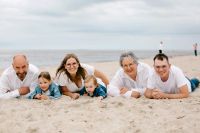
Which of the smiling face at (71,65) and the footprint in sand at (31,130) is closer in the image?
the footprint in sand at (31,130)

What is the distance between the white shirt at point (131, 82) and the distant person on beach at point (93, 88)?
21 centimetres

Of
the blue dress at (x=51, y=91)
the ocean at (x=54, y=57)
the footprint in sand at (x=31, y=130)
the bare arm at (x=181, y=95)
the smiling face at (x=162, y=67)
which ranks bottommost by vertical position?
the ocean at (x=54, y=57)

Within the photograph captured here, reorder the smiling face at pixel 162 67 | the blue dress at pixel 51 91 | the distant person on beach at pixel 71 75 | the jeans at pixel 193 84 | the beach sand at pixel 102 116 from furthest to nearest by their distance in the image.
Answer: the jeans at pixel 193 84, the blue dress at pixel 51 91, the distant person on beach at pixel 71 75, the smiling face at pixel 162 67, the beach sand at pixel 102 116

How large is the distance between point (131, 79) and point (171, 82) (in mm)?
806

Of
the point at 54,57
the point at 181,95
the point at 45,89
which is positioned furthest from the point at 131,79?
the point at 54,57

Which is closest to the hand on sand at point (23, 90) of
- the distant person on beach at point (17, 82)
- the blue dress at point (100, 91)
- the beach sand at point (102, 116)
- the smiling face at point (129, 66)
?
the distant person on beach at point (17, 82)

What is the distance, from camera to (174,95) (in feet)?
19.9

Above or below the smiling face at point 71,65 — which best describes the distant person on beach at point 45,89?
below

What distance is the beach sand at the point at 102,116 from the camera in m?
4.46

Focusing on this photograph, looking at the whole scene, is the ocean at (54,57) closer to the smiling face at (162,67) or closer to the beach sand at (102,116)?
the beach sand at (102,116)

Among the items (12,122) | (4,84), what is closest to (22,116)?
(12,122)

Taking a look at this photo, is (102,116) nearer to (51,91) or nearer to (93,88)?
(93,88)

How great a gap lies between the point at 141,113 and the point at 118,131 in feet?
2.60

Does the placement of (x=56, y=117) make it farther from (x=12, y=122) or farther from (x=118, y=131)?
(x=118, y=131)
